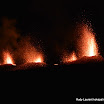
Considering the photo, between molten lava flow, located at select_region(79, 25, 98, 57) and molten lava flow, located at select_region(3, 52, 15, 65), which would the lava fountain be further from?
molten lava flow, located at select_region(3, 52, 15, 65)

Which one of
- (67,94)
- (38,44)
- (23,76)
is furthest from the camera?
(38,44)

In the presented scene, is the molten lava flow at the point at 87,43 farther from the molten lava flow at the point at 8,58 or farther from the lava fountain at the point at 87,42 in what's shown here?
the molten lava flow at the point at 8,58

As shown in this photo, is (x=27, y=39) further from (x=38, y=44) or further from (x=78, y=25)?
(x=78, y=25)

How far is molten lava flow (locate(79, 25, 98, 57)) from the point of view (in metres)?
7.44

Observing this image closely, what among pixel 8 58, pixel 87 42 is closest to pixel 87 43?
pixel 87 42

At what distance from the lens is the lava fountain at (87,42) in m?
7.44

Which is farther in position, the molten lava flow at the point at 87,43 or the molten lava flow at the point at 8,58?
the molten lava flow at the point at 8,58

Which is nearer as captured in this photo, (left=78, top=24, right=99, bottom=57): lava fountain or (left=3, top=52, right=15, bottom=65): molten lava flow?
(left=78, top=24, right=99, bottom=57): lava fountain

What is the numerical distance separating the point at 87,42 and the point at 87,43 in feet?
0.16

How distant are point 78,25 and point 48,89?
14.4 feet

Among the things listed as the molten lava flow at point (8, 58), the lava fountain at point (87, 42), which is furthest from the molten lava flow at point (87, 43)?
the molten lava flow at point (8, 58)

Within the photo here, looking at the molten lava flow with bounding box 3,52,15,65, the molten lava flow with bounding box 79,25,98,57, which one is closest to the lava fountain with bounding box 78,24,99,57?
the molten lava flow with bounding box 79,25,98,57

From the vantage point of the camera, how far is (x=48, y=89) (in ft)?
14.6

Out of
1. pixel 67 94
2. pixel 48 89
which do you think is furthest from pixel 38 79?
pixel 67 94
